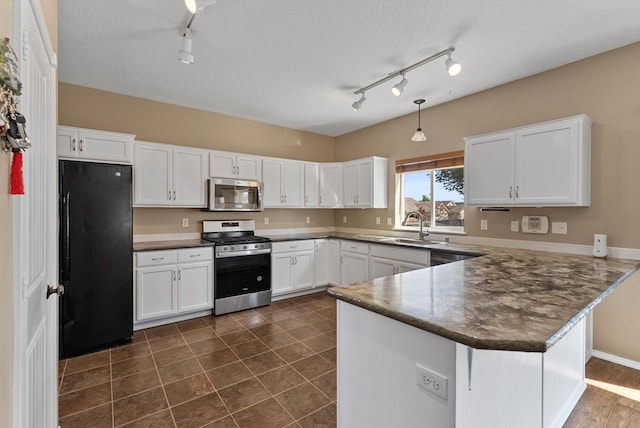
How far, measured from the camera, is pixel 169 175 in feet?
11.9

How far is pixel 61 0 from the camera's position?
2027 millimetres

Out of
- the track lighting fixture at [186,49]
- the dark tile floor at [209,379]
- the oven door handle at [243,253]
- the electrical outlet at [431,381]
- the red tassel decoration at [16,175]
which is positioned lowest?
the dark tile floor at [209,379]

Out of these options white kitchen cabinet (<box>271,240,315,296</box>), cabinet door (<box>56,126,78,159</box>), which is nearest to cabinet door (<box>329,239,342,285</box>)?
white kitchen cabinet (<box>271,240,315,296</box>)

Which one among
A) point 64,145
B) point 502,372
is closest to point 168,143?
point 64,145

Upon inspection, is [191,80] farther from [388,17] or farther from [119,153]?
[388,17]

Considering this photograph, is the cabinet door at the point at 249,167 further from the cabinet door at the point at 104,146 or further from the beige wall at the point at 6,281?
the beige wall at the point at 6,281

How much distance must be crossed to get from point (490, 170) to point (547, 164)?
0.48 meters

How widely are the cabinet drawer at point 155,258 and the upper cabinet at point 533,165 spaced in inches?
131

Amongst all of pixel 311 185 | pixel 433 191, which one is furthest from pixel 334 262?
pixel 433 191

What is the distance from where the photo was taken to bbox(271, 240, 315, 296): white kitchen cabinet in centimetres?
421

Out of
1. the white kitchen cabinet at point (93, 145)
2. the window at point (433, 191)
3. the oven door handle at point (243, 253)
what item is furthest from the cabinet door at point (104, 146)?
the window at point (433, 191)

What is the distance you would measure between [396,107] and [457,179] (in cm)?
126

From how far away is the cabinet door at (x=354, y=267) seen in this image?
4.19 m

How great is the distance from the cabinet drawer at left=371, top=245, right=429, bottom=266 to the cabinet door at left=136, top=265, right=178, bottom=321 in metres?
2.48
